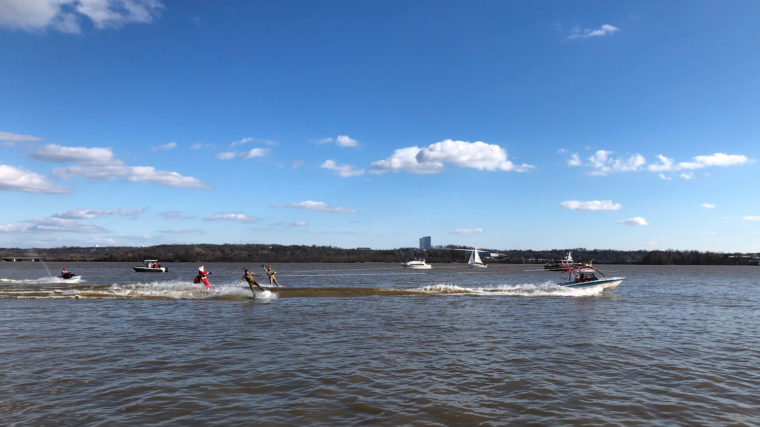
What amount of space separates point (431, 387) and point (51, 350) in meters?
13.6

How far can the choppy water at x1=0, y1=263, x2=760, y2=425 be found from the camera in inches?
410

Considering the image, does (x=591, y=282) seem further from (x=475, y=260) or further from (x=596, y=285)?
(x=475, y=260)

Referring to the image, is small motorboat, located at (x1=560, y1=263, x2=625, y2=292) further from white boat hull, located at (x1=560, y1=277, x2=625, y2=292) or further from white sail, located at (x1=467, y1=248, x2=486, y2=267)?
white sail, located at (x1=467, y1=248, x2=486, y2=267)

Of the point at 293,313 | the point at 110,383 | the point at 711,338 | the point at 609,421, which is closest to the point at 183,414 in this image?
the point at 110,383

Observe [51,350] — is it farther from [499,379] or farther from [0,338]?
[499,379]

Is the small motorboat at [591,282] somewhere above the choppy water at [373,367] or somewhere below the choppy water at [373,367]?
above

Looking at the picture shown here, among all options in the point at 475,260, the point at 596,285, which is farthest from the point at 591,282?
the point at 475,260

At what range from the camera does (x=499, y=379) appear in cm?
1323

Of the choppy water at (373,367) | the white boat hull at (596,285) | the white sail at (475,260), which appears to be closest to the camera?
the choppy water at (373,367)

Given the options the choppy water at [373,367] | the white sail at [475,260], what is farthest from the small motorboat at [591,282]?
the white sail at [475,260]

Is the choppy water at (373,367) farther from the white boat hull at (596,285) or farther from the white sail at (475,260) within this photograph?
the white sail at (475,260)

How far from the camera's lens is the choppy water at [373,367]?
410 inches

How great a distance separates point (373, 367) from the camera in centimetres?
1455

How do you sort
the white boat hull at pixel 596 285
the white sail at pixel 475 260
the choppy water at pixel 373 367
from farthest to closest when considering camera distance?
the white sail at pixel 475 260
the white boat hull at pixel 596 285
the choppy water at pixel 373 367
